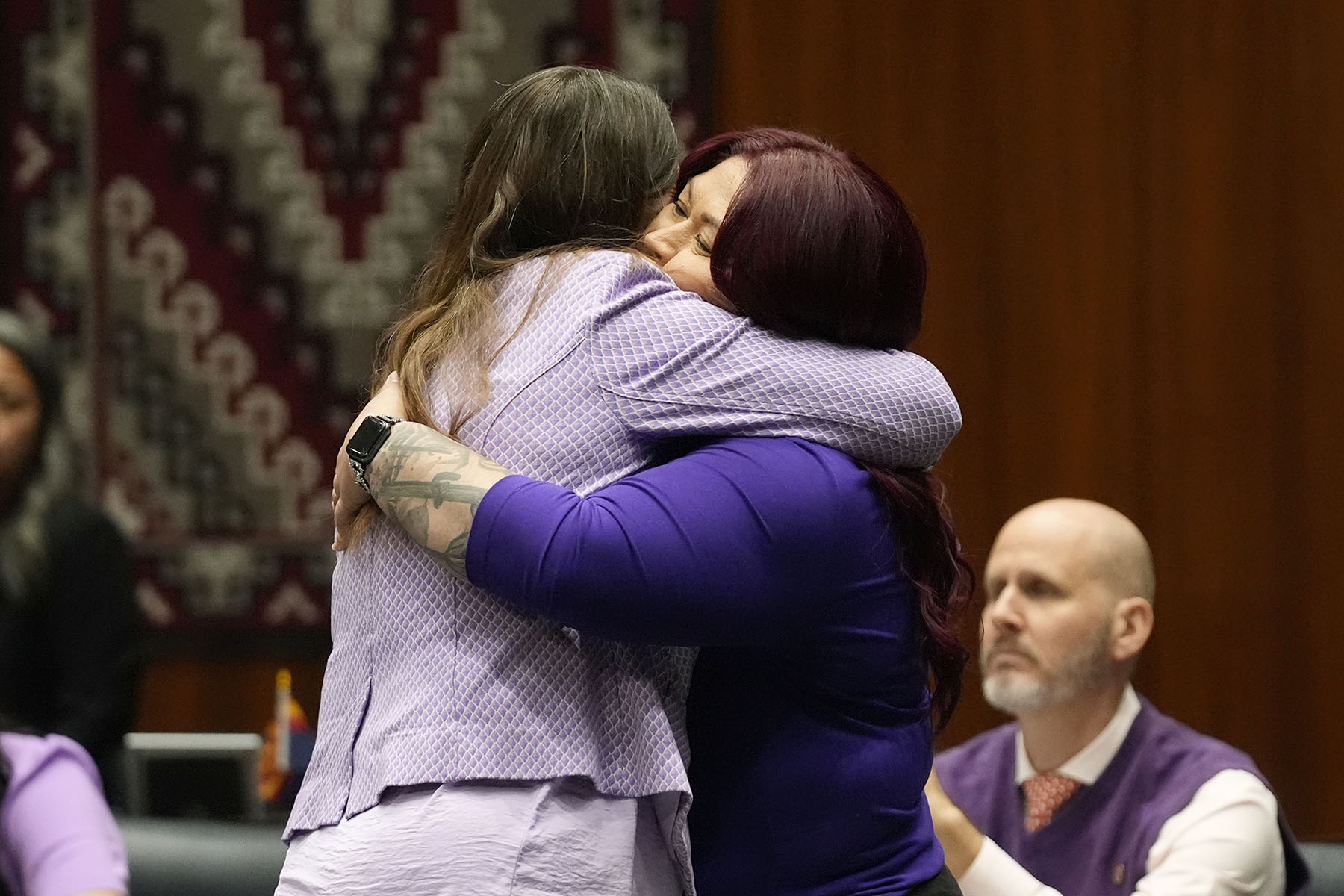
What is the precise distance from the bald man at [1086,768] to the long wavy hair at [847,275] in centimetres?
90

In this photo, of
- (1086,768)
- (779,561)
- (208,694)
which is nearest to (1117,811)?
(1086,768)

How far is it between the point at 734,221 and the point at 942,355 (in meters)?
2.30

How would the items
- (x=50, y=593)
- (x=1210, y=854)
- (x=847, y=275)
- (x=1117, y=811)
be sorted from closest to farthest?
(x=847, y=275)
(x=1210, y=854)
(x=1117, y=811)
(x=50, y=593)

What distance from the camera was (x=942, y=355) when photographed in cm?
341

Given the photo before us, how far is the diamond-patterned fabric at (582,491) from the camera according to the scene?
106 cm

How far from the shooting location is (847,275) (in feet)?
3.76

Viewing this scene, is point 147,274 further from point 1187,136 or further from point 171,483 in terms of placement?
point 1187,136

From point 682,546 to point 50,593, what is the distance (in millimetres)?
1727

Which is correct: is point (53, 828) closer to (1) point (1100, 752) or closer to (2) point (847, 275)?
(2) point (847, 275)

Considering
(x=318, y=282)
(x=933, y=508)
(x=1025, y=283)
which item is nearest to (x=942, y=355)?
(x=1025, y=283)

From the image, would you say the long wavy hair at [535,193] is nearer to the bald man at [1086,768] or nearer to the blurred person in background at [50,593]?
the bald man at [1086,768]

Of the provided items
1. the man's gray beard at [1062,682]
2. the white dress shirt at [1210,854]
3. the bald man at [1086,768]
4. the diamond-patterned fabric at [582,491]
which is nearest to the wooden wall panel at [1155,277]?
the bald man at [1086,768]

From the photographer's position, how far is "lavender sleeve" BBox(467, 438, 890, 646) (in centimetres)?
103

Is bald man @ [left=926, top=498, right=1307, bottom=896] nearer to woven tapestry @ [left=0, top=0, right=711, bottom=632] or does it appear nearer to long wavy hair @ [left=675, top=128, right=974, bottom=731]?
long wavy hair @ [left=675, top=128, right=974, bottom=731]
